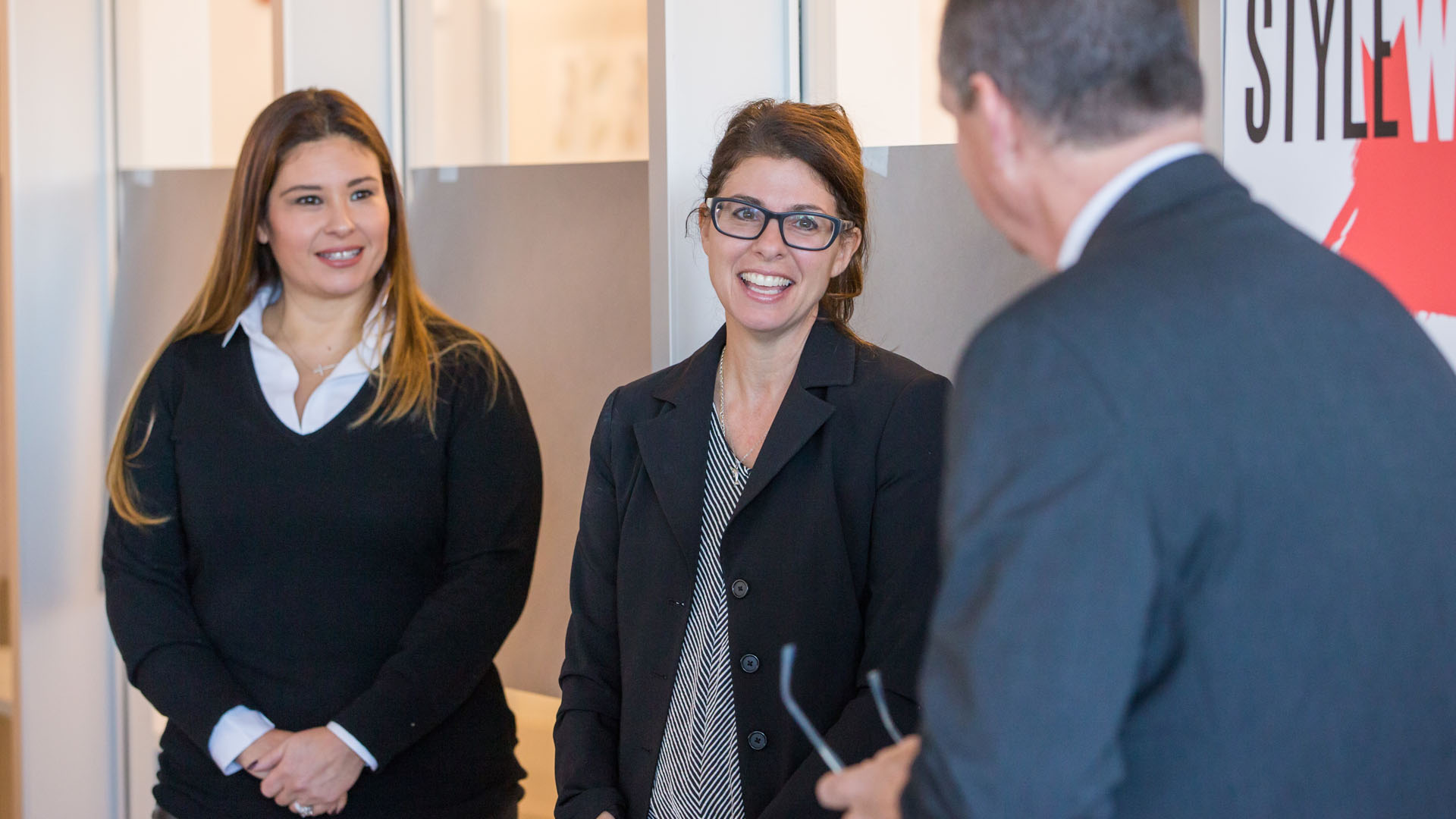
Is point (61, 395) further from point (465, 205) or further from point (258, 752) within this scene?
point (258, 752)

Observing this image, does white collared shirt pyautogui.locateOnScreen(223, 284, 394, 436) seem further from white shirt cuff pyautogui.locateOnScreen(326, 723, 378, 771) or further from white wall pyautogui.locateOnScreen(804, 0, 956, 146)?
white wall pyautogui.locateOnScreen(804, 0, 956, 146)

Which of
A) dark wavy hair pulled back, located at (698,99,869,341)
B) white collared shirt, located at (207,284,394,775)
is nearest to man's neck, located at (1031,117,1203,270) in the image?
dark wavy hair pulled back, located at (698,99,869,341)

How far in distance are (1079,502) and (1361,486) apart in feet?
0.73

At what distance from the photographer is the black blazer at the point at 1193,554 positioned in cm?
88

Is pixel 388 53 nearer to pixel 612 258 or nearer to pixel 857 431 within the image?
pixel 612 258

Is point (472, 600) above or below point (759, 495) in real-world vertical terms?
below

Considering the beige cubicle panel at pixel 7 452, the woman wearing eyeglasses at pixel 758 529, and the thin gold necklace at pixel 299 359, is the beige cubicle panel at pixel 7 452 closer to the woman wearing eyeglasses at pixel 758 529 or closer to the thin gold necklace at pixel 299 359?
the thin gold necklace at pixel 299 359

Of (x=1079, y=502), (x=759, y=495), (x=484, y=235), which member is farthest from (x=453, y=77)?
(x=1079, y=502)

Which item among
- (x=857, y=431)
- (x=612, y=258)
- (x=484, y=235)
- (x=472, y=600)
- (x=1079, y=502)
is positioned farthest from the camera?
(x=484, y=235)

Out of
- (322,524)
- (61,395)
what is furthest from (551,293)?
(61,395)

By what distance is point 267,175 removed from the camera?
7.83 ft

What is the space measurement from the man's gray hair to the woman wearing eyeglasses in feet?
2.70

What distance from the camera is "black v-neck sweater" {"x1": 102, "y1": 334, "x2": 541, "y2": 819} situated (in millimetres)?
2225

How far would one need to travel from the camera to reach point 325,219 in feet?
7.69
